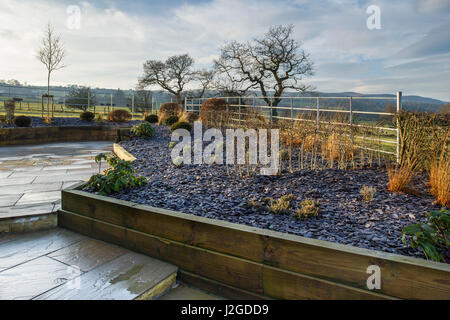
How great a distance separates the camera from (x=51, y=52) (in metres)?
12.1

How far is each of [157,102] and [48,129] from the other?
340 inches

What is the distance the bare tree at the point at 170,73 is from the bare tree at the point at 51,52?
8902 millimetres

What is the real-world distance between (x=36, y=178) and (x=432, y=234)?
4.66 meters

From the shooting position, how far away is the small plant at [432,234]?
1582 mm

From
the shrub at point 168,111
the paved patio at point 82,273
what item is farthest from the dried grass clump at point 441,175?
the shrub at point 168,111

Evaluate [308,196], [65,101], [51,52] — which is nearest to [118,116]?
[51,52]

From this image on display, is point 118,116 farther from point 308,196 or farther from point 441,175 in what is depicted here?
point 441,175

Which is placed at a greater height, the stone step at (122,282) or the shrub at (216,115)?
A: the shrub at (216,115)

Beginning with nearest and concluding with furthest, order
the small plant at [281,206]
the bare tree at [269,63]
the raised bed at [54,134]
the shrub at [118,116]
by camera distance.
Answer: the small plant at [281,206] → the raised bed at [54,134] → the shrub at [118,116] → the bare tree at [269,63]

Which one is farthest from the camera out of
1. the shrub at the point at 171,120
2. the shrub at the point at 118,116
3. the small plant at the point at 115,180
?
the shrub at the point at 118,116

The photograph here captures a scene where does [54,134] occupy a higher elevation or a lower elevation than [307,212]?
higher

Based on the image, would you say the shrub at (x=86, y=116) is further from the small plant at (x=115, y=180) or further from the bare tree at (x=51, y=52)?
the small plant at (x=115, y=180)

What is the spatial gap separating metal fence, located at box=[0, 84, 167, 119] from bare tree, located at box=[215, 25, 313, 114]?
5.00 metres
